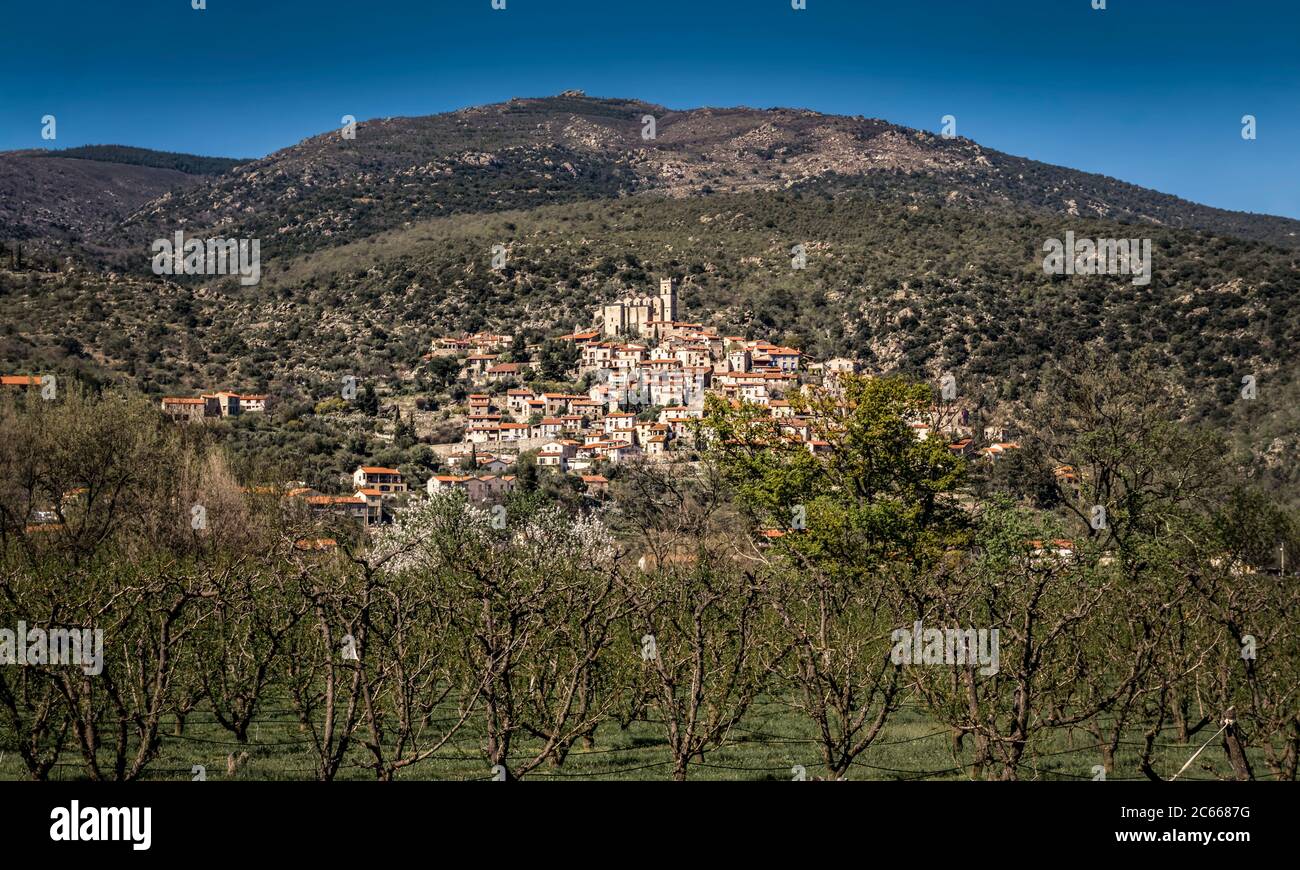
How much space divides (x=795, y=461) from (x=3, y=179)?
522ft

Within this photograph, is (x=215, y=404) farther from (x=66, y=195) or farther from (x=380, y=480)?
(x=66, y=195)

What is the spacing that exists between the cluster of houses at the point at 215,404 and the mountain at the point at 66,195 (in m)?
68.7

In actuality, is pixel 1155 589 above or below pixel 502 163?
below

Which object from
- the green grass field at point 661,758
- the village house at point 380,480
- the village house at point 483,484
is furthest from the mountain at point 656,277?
the green grass field at point 661,758

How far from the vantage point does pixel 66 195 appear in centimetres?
16362

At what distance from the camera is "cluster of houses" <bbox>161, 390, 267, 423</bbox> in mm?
53625

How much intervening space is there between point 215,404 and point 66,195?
12321 cm

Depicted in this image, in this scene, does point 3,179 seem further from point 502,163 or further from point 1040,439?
point 1040,439

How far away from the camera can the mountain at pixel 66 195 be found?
455ft

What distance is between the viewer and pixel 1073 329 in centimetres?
7012

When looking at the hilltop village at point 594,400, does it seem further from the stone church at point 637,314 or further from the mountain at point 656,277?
the mountain at point 656,277

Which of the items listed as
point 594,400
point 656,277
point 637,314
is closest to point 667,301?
point 637,314
